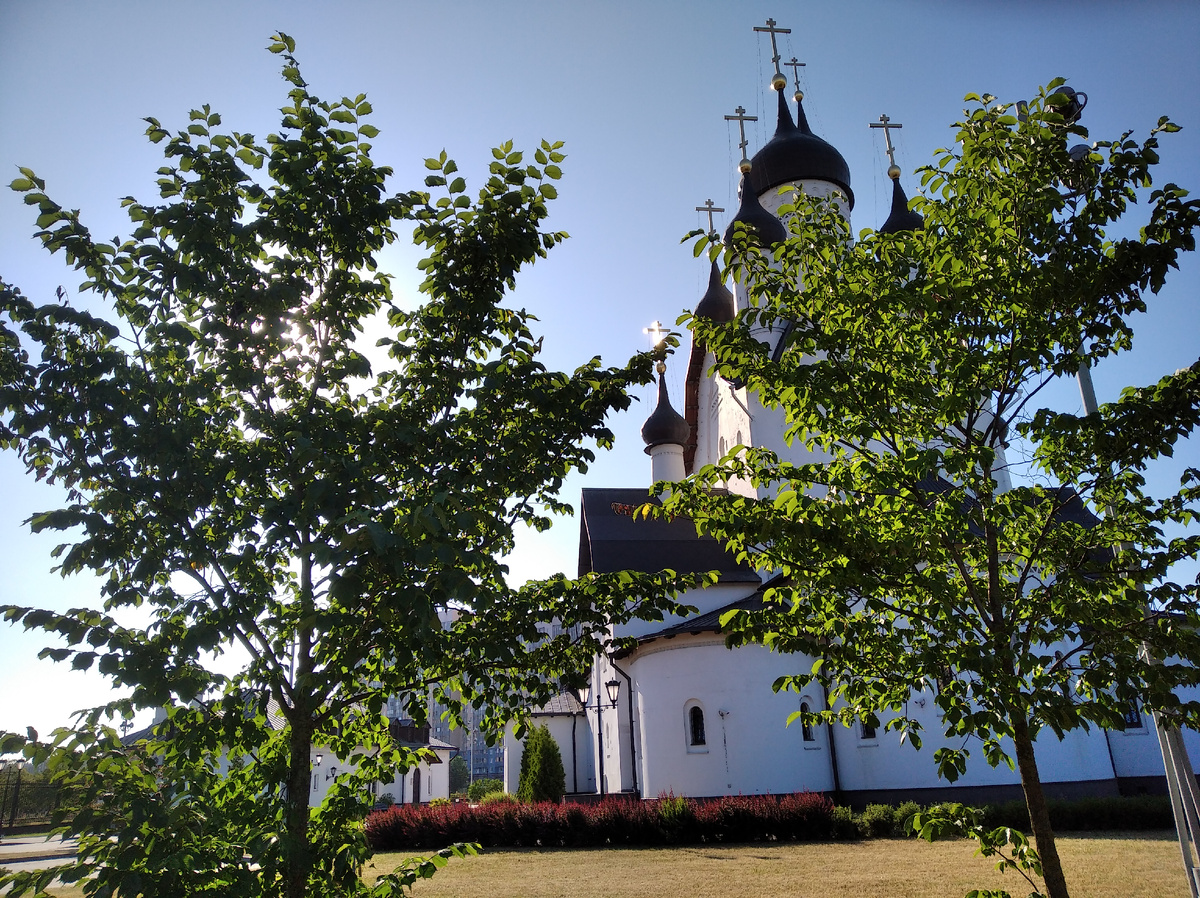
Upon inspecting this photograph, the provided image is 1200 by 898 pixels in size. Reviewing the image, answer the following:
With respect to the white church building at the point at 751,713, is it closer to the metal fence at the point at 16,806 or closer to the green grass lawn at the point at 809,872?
the green grass lawn at the point at 809,872

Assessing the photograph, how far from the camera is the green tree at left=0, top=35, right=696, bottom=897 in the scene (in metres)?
3.49

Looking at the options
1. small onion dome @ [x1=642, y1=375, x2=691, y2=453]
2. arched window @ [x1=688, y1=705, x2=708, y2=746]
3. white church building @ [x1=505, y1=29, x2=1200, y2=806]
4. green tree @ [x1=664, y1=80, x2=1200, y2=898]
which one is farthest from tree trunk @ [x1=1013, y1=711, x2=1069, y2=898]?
small onion dome @ [x1=642, y1=375, x2=691, y2=453]

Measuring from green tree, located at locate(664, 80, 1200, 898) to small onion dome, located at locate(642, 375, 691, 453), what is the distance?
2414 centimetres

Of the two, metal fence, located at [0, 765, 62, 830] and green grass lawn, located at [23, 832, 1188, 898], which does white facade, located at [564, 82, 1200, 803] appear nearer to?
green grass lawn, located at [23, 832, 1188, 898]

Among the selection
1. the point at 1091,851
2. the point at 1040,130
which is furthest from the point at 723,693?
the point at 1040,130

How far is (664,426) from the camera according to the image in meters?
29.8

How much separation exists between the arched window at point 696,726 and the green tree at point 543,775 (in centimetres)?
571

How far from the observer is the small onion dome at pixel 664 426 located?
2975cm

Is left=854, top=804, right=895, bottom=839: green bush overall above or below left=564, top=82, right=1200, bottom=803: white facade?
below

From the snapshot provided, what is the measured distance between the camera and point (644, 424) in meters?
30.2

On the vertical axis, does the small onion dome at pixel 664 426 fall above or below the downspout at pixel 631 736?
above

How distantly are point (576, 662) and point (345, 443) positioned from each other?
222cm

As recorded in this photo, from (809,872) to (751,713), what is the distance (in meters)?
8.25

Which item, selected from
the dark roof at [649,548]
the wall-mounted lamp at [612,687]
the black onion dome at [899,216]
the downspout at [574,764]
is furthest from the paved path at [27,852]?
the black onion dome at [899,216]
